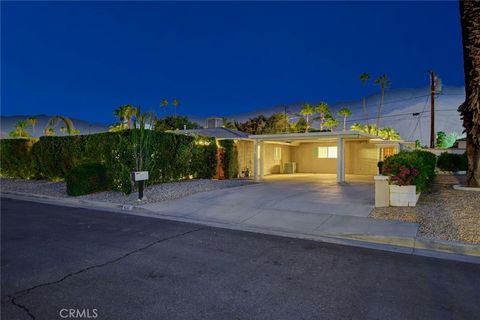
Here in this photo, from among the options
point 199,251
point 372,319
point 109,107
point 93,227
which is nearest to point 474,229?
Answer: point 372,319

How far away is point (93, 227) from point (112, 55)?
79676 mm

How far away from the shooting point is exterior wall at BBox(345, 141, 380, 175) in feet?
82.0

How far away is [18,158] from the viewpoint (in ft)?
67.2

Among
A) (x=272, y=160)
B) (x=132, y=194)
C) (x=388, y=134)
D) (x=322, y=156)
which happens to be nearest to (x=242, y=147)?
(x=272, y=160)

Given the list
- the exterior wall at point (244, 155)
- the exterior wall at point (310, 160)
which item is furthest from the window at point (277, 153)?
the exterior wall at point (244, 155)

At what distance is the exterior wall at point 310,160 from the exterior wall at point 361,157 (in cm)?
117

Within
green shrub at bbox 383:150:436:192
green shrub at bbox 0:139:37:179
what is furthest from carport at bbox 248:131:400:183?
green shrub at bbox 0:139:37:179

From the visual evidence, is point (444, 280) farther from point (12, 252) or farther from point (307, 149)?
point (307, 149)

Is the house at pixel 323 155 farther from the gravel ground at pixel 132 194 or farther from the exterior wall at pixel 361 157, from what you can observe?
the gravel ground at pixel 132 194

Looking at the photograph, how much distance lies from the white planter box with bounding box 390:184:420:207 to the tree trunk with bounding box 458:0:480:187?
387 centimetres

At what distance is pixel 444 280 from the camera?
485 cm

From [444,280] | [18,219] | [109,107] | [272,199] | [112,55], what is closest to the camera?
[444,280]

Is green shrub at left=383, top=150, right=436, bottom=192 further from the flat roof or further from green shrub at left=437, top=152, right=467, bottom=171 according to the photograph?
green shrub at left=437, top=152, right=467, bottom=171

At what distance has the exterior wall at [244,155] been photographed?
23.0 meters
